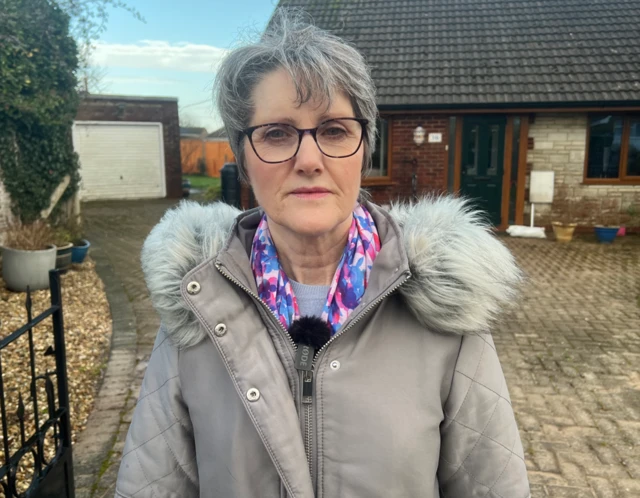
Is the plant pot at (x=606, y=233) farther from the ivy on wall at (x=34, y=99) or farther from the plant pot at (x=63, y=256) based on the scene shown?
the ivy on wall at (x=34, y=99)

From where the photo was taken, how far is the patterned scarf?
4.73 feet

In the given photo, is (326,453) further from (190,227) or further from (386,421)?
(190,227)

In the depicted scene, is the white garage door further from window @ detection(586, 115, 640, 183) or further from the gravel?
window @ detection(586, 115, 640, 183)

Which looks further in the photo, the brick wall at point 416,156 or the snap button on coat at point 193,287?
the brick wall at point 416,156

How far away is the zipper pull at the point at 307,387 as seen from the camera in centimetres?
132

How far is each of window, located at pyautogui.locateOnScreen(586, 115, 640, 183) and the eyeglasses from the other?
11.8 metres

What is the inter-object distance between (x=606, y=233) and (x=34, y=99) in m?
10.5

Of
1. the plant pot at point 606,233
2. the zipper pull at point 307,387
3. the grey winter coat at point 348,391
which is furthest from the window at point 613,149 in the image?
the zipper pull at point 307,387

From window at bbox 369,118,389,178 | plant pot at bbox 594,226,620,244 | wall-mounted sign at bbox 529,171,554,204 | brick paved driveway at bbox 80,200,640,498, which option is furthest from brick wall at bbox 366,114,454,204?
plant pot at bbox 594,226,620,244

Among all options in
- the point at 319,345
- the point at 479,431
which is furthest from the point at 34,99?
the point at 479,431

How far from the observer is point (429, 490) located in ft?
4.33

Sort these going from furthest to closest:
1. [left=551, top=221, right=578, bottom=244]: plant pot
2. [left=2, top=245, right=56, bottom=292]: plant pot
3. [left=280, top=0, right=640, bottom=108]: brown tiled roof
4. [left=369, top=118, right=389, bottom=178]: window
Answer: [left=369, top=118, right=389, bottom=178]: window → [left=280, top=0, right=640, bottom=108]: brown tiled roof → [left=551, top=221, right=578, bottom=244]: plant pot → [left=2, top=245, right=56, bottom=292]: plant pot

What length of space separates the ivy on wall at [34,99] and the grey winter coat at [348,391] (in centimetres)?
743

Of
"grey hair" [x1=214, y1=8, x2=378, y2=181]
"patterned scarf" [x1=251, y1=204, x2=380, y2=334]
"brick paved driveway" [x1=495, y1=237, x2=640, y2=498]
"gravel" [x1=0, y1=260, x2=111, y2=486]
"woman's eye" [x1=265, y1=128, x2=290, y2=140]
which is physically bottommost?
"brick paved driveway" [x1=495, y1=237, x2=640, y2=498]
